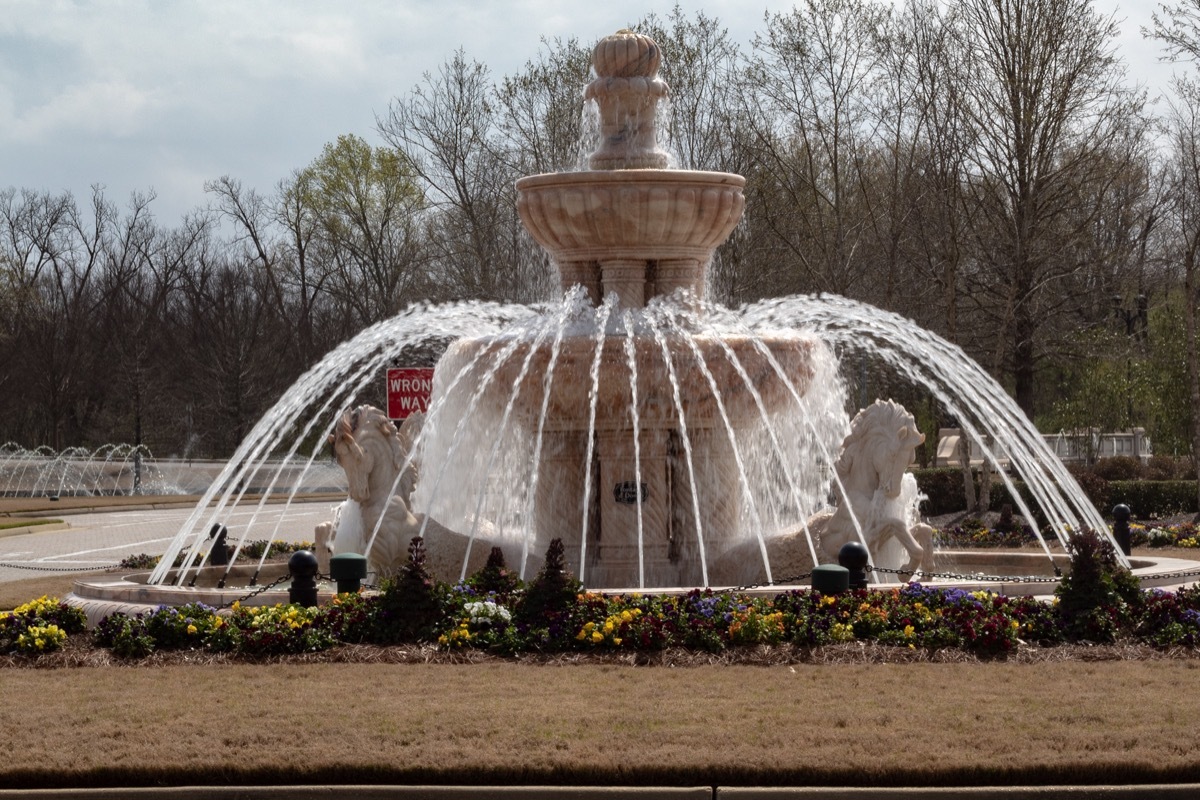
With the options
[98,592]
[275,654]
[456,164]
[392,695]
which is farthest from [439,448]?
[456,164]

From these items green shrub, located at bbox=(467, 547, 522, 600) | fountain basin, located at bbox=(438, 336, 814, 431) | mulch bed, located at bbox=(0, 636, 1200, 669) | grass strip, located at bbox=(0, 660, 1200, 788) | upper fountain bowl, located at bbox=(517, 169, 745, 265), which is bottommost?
grass strip, located at bbox=(0, 660, 1200, 788)

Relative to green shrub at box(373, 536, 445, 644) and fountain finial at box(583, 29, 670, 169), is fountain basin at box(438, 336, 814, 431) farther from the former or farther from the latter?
green shrub at box(373, 536, 445, 644)

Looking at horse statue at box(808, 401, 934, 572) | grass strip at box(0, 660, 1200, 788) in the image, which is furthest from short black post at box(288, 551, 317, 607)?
horse statue at box(808, 401, 934, 572)

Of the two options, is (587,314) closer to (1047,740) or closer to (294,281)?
(1047,740)

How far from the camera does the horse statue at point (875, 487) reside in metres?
13.9

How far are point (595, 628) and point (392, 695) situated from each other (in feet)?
5.88

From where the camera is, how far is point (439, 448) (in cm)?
1642

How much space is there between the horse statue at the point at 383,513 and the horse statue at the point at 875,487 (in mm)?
2860

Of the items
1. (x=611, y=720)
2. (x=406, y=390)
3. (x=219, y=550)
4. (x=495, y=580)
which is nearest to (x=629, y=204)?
(x=495, y=580)

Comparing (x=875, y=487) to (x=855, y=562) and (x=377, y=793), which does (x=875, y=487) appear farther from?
(x=377, y=793)

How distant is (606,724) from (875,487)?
5.87 m

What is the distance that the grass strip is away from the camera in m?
7.98

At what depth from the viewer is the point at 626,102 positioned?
1625 cm

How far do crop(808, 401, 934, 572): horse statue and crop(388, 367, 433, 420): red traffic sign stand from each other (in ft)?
25.8
